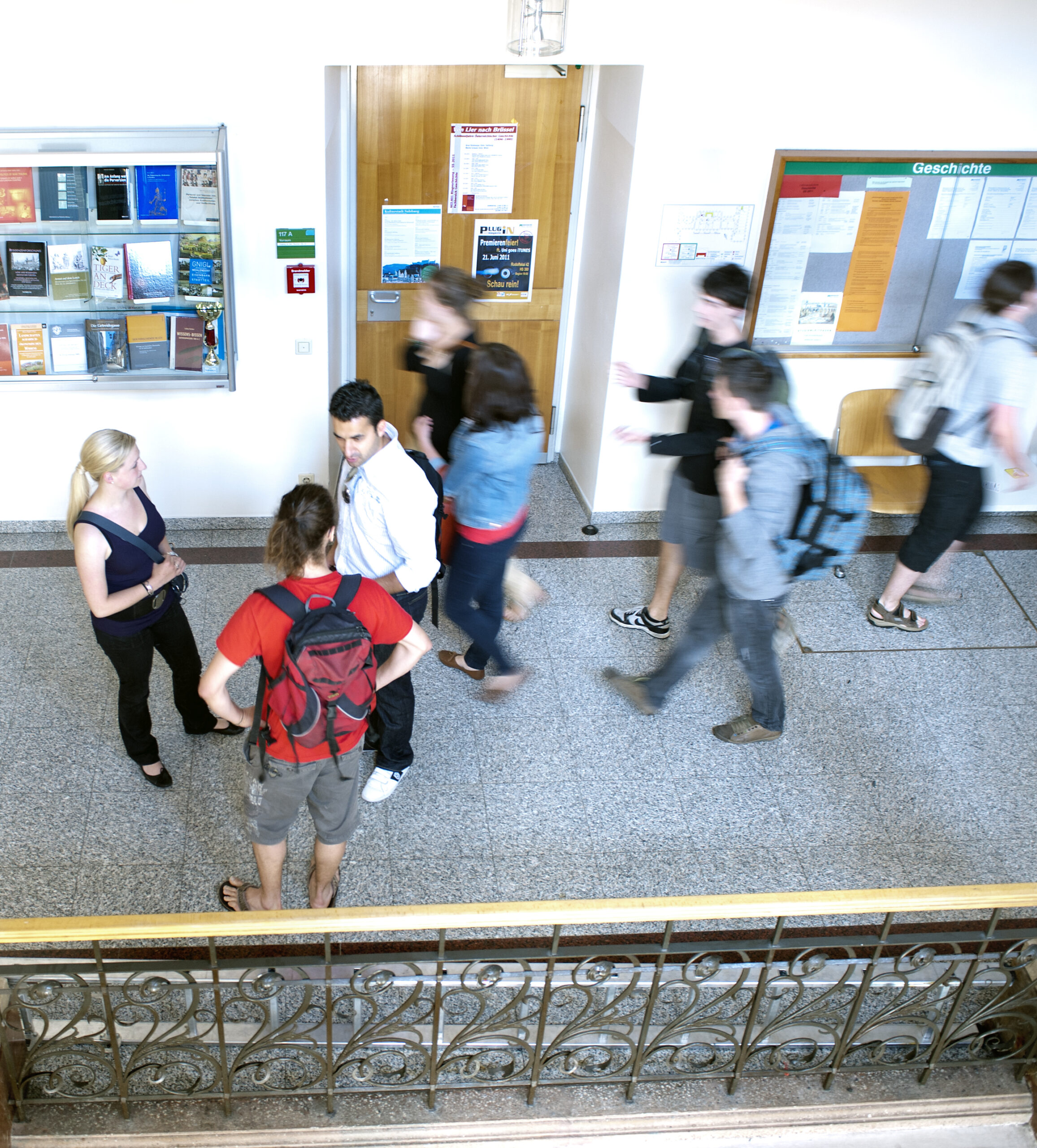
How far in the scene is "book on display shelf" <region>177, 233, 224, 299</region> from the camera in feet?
17.0

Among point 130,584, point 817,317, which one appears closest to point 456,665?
point 130,584

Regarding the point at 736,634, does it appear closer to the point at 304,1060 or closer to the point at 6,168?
the point at 304,1060

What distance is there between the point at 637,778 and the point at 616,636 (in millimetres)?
985

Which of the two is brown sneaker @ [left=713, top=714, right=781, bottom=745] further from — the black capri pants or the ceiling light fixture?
the ceiling light fixture

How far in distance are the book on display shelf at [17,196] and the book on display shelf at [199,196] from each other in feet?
2.18

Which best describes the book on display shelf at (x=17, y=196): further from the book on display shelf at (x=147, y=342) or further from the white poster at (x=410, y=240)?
the white poster at (x=410, y=240)

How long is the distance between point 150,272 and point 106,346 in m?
0.44

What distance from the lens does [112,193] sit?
4996 millimetres

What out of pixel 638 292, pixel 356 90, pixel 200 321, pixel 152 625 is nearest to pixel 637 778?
pixel 152 625

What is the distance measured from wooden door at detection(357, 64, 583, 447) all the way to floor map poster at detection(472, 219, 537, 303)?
1.5 inches

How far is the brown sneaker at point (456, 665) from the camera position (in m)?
4.94

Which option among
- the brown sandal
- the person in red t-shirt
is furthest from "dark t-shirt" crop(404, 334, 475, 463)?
the brown sandal

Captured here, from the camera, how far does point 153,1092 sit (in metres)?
3.10

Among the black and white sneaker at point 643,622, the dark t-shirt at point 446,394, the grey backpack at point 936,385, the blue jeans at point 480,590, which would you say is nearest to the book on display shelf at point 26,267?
the dark t-shirt at point 446,394
